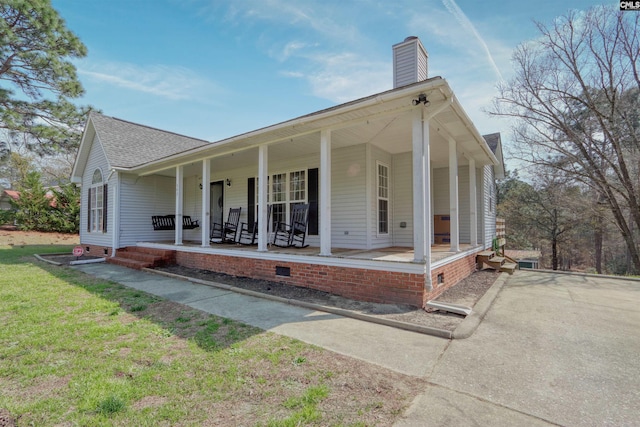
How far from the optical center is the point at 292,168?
26.2 feet

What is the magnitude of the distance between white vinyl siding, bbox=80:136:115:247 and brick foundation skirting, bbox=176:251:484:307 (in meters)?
5.75

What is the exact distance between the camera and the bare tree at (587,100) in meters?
11.6

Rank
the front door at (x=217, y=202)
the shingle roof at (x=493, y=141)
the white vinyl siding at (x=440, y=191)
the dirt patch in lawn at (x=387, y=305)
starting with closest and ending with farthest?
1. the dirt patch in lawn at (x=387, y=305)
2. the white vinyl siding at (x=440, y=191)
3. the front door at (x=217, y=202)
4. the shingle roof at (x=493, y=141)

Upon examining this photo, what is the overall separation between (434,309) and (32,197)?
73.4ft

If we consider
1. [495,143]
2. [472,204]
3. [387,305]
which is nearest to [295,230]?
[387,305]

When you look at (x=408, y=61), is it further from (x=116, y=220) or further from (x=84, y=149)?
(x=84, y=149)

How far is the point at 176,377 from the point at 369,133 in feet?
17.0

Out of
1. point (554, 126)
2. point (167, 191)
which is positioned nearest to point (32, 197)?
point (167, 191)

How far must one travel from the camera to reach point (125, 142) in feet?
35.4

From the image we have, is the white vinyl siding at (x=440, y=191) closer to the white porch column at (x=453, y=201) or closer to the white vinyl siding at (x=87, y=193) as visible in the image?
the white porch column at (x=453, y=201)

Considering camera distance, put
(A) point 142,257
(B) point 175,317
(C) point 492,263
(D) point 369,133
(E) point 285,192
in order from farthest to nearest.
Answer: (A) point 142,257 → (E) point 285,192 → (C) point 492,263 → (D) point 369,133 → (B) point 175,317

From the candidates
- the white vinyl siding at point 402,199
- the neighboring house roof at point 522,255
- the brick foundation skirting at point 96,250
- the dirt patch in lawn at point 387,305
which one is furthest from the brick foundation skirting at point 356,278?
the neighboring house roof at point 522,255

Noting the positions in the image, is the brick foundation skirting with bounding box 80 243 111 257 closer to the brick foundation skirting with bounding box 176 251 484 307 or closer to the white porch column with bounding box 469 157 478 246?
the brick foundation skirting with bounding box 176 251 484 307

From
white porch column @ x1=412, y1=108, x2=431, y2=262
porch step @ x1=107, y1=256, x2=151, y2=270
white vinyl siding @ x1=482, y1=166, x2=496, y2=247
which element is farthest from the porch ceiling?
porch step @ x1=107, y1=256, x2=151, y2=270
